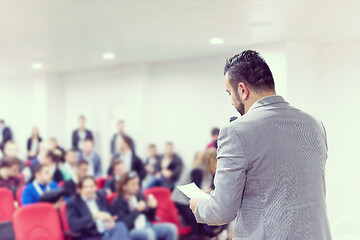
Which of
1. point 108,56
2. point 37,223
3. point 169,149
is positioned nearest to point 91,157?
point 169,149

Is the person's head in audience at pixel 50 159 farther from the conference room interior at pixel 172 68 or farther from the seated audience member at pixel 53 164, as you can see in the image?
the conference room interior at pixel 172 68

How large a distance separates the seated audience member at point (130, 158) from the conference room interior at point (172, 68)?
182mm

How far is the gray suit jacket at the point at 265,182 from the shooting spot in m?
1.78

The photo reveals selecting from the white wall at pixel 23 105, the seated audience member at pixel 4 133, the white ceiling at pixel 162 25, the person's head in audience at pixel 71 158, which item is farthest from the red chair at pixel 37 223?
the seated audience member at pixel 4 133

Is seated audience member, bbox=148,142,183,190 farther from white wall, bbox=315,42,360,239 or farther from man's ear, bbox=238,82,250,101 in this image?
man's ear, bbox=238,82,250,101

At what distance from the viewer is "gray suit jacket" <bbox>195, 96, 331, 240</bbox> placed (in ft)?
5.84

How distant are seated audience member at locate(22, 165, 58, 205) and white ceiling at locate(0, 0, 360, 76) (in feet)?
5.52

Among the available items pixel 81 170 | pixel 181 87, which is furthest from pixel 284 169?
pixel 181 87

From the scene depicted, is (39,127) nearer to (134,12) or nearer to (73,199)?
(73,199)

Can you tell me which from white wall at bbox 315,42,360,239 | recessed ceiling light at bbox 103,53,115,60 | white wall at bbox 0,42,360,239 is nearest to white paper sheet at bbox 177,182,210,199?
white wall at bbox 0,42,360,239

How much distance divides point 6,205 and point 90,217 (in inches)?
51.3

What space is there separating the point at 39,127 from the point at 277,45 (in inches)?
267

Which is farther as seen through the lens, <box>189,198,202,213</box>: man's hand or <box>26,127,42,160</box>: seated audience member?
<box>26,127,42,160</box>: seated audience member

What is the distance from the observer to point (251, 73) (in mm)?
1900
